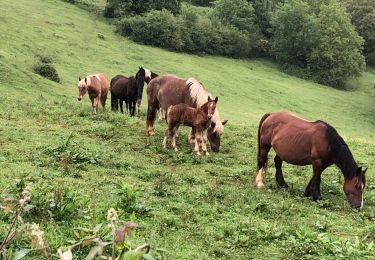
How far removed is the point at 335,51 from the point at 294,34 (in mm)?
5531

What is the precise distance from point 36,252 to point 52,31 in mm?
36251

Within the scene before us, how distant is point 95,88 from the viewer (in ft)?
64.0

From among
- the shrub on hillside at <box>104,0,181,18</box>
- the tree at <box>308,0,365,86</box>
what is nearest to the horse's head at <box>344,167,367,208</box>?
the shrub on hillside at <box>104,0,181,18</box>

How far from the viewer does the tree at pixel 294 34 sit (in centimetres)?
5662

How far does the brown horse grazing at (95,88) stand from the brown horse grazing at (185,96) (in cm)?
422

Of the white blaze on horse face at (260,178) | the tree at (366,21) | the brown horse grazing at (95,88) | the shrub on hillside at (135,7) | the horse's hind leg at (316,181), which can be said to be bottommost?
the brown horse grazing at (95,88)

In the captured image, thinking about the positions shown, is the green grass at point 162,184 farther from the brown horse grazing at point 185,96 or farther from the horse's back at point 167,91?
the horse's back at point 167,91

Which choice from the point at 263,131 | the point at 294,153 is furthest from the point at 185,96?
the point at 294,153

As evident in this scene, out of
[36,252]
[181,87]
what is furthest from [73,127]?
[36,252]

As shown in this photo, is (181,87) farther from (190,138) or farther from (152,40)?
(152,40)

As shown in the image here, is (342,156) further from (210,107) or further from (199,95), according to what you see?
(199,95)

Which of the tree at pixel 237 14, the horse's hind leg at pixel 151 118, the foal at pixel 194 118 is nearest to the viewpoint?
the foal at pixel 194 118

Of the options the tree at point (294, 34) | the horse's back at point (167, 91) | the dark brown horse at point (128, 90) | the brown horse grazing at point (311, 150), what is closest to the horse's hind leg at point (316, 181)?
the brown horse grazing at point (311, 150)

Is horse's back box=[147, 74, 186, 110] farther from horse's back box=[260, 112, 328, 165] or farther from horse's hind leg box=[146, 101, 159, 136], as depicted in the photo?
horse's back box=[260, 112, 328, 165]
